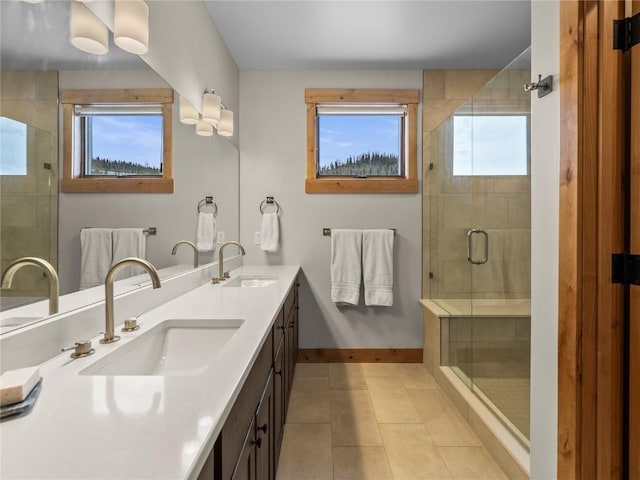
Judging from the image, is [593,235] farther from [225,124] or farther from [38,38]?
[225,124]

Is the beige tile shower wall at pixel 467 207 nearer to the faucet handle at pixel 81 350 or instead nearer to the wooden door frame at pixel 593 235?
the wooden door frame at pixel 593 235

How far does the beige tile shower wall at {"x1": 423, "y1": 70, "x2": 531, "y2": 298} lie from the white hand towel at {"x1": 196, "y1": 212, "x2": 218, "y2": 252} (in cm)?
181

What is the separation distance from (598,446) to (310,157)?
8.62 feet

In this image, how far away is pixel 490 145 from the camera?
2.27 m

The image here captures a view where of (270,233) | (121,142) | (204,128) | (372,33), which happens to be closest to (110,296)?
(121,142)

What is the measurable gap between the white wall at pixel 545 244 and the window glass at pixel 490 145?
1.93 ft

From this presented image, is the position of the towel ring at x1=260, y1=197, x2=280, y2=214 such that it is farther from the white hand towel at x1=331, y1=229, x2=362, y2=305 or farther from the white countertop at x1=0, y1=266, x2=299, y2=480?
the white countertop at x1=0, y1=266, x2=299, y2=480

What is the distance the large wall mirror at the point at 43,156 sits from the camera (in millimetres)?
871

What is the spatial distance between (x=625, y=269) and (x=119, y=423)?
1.45 metres

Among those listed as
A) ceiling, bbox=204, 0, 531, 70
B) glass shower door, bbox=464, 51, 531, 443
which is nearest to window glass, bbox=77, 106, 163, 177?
ceiling, bbox=204, 0, 531, 70

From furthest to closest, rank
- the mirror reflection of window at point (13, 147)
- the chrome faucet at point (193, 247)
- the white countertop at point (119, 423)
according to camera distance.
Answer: the chrome faucet at point (193, 247) < the mirror reflection of window at point (13, 147) < the white countertop at point (119, 423)

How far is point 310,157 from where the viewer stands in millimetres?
3117

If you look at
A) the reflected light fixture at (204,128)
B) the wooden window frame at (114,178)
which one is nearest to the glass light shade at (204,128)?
the reflected light fixture at (204,128)

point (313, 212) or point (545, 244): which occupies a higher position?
point (313, 212)
